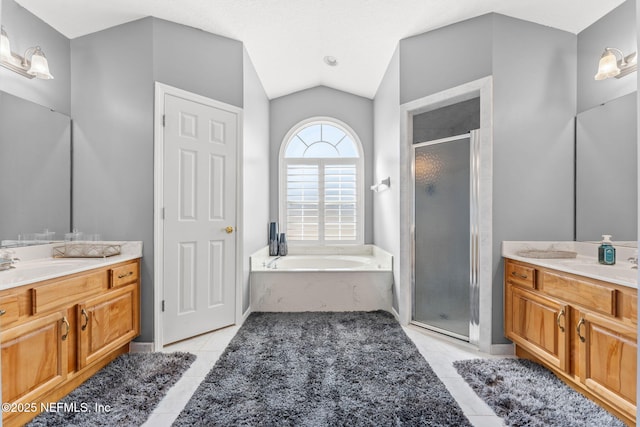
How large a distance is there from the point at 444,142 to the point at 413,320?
61.4 inches

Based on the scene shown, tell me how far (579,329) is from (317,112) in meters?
3.55

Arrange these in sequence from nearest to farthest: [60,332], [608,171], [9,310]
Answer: [9,310] < [60,332] < [608,171]

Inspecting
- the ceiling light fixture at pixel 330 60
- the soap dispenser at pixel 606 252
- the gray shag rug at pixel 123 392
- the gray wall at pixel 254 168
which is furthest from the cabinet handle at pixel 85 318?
the soap dispenser at pixel 606 252

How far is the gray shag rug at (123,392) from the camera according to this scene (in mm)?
1720

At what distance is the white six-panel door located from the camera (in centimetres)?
260

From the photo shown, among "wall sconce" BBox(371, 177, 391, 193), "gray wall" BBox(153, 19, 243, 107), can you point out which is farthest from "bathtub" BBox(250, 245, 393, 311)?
"gray wall" BBox(153, 19, 243, 107)

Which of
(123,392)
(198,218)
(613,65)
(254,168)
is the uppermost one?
(613,65)

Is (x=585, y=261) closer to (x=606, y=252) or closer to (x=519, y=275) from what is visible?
(x=606, y=252)

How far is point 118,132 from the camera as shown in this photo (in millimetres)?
2516

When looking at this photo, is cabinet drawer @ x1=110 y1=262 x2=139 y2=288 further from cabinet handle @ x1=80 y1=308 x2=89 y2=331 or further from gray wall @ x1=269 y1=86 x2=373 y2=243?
gray wall @ x1=269 y1=86 x2=373 y2=243

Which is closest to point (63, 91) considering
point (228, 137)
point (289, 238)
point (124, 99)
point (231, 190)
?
point (124, 99)

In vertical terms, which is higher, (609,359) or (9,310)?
(9,310)

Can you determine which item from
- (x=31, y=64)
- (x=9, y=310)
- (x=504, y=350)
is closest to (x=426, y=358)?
(x=504, y=350)

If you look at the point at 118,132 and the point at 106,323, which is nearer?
the point at 106,323
